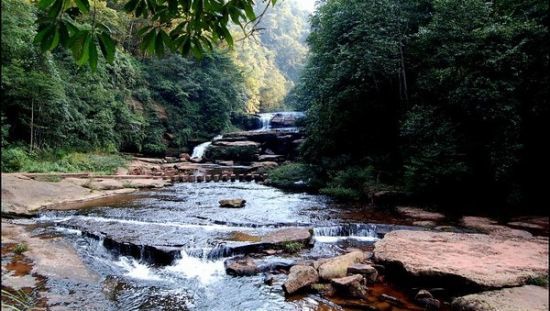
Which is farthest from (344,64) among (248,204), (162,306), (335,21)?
(162,306)

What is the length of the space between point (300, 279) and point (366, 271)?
956mm

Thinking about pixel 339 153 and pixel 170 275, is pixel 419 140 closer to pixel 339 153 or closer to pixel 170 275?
pixel 339 153

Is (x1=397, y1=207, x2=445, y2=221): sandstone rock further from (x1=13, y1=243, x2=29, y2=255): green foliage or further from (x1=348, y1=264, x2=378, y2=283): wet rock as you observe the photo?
(x1=13, y1=243, x2=29, y2=255): green foliage

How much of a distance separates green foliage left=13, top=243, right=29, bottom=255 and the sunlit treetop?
496cm

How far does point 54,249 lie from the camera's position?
5.67 metres

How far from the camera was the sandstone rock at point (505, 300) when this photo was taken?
341cm

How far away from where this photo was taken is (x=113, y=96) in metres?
→ 18.7

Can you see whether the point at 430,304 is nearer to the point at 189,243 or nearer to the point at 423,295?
the point at 423,295

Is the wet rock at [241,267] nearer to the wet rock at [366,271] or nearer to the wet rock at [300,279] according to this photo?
the wet rock at [300,279]

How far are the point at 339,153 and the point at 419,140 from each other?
4425 millimetres

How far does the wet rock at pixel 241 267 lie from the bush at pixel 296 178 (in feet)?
25.7

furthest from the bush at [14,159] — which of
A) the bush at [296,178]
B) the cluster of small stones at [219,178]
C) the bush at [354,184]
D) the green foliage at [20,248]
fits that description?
the bush at [354,184]

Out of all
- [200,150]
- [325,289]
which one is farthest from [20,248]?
[200,150]

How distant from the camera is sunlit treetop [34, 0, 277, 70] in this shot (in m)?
1.31
